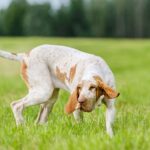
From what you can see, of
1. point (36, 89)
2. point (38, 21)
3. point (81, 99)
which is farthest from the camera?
point (38, 21)

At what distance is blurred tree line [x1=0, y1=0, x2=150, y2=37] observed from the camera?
2896 inches

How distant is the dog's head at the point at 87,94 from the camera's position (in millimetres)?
6469

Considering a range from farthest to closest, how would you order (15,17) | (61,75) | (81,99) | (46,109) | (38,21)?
(15,17)
(38,21)
(46,109)
(61,75)
(81,99)

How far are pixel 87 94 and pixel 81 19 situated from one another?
69.9m

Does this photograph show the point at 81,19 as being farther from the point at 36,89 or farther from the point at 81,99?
the point at 81,99

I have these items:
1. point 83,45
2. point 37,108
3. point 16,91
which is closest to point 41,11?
point 83,45

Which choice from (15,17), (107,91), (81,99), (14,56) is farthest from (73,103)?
(15,17)

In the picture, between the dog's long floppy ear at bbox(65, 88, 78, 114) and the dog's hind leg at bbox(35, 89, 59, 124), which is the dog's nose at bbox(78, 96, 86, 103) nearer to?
the dog's long floppy ear at bbox(65, 88, 78, 114)

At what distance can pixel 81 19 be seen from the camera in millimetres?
76062

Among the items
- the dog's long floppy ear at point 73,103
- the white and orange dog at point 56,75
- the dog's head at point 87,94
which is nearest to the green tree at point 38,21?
the white and orange dog at point 56,75

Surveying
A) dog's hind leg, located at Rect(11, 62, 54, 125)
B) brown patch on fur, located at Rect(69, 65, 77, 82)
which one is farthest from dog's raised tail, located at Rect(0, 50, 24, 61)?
brown patch on fur, located at Rect(69, 65, 77, 82)

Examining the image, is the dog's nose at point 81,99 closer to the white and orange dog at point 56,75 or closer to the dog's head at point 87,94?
the dog's head at point 87,94

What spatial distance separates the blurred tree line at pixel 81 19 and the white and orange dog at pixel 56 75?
210 feet

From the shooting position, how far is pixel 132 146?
5715mm
